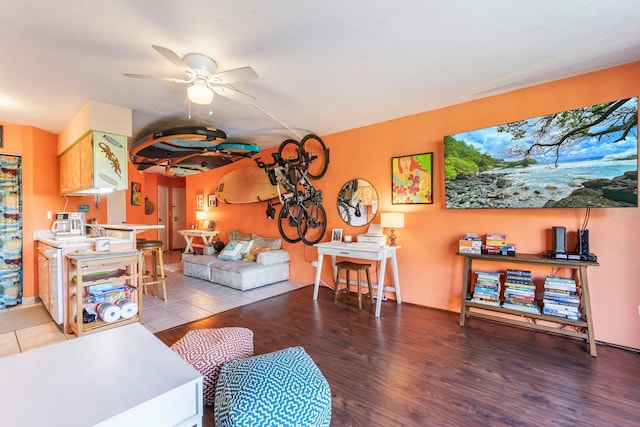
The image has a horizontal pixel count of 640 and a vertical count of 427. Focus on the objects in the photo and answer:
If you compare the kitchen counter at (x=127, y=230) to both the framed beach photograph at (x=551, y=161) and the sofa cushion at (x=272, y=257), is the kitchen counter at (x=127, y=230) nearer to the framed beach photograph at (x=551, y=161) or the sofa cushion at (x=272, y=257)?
the sofa cushion at (x=272, y=257)

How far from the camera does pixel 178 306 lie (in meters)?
3.71

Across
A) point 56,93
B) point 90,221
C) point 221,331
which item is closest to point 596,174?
point 221,331

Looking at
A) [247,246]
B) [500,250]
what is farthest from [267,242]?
[500,250]

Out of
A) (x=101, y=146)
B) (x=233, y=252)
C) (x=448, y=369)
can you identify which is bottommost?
(x=448, y=369)

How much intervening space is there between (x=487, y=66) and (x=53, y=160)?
596 cm

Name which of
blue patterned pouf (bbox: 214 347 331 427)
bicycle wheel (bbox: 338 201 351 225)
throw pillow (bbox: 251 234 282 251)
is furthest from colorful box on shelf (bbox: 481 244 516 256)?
throw pillow (bbox: 251 234 282 251)

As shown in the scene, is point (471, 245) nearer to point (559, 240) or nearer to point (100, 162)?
point (559, 240)

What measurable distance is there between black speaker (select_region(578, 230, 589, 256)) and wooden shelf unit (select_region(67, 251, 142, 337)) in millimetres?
4571

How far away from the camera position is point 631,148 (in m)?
2.36

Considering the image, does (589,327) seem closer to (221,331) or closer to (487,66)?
(487,66)

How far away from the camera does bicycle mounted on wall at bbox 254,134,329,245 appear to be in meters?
4.40

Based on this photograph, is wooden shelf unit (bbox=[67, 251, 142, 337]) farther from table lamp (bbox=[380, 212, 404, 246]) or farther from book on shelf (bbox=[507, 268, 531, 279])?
book on shelf (bbox=[507, 268, 531, 279])

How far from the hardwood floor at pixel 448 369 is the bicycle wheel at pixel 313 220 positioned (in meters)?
1.53

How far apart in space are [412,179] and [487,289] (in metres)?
1.60
